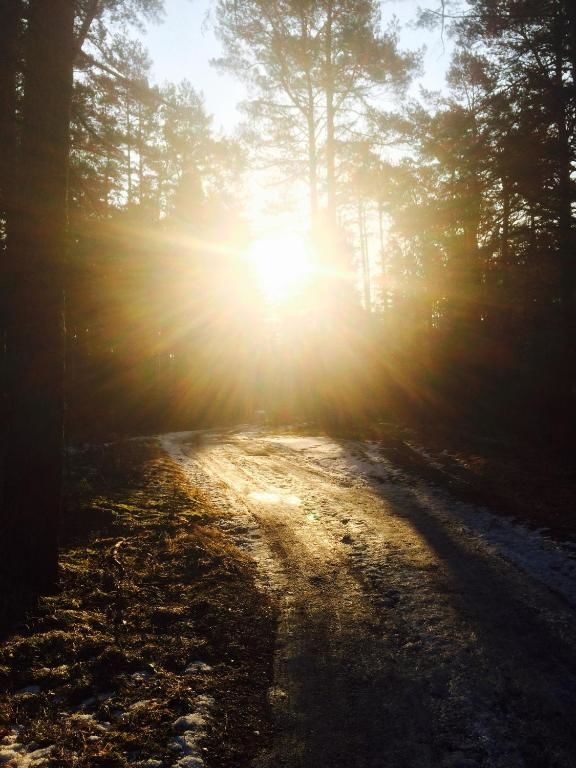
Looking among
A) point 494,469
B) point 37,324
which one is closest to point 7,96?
point 37,324

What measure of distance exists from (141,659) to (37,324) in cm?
325

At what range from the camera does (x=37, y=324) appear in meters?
5.41

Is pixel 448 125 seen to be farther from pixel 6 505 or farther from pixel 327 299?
pixel 6 505

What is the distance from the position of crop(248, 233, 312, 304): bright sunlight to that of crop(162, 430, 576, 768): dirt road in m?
17.7

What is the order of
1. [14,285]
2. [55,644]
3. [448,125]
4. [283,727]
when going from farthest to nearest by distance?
[448,125] < [14,285] < [55,644] < [283,727]

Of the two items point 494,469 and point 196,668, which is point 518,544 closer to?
point 494,469

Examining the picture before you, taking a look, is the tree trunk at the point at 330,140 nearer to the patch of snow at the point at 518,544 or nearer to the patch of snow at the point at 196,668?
the patch of snow at the point at 518,544

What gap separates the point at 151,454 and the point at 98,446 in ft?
6.95

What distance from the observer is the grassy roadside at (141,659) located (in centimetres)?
339

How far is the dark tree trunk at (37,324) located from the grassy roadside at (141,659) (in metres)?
0.62

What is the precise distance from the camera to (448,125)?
18031 mm

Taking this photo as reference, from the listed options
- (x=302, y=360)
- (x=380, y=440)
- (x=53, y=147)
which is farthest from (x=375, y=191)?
(x=53, y=147)

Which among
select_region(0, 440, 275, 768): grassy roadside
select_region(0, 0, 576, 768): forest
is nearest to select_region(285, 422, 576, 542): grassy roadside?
select_region(0, 0, 576, 768): forest

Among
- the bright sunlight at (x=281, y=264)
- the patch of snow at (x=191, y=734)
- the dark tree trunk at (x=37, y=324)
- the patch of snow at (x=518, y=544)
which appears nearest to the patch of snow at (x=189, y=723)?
the patch of snow at (x=191, y=734)
